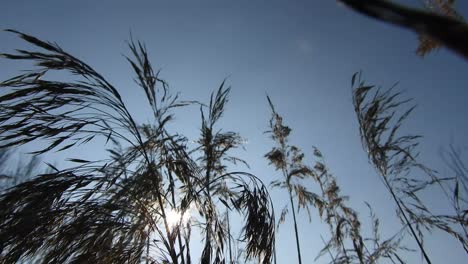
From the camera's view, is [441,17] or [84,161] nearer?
[441,17]

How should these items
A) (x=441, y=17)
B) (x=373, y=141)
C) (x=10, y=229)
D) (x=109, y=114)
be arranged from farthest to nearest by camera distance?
(x=373, y=141)
(x=109, y=114)
(x=10, y=229)
(x=441, y=17)

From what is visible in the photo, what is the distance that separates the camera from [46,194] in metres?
1.72

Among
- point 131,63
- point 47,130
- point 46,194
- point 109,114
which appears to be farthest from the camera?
point 131,63

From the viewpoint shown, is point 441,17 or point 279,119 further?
point 279,119

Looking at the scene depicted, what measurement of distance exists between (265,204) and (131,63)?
1.65 meters

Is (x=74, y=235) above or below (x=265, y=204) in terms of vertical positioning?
below

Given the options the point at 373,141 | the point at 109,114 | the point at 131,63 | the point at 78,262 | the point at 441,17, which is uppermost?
the point at 373,141

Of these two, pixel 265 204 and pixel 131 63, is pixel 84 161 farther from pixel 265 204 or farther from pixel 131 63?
pixel 265 204

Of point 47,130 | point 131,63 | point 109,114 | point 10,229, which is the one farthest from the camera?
point 131,63

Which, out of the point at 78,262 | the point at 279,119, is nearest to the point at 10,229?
the point at 78,262

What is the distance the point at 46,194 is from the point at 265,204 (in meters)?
1.59

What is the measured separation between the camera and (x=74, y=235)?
174 centimetres

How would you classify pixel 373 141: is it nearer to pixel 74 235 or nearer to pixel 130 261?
pixel 130 261

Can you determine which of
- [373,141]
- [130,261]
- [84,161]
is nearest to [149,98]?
[84,161]
